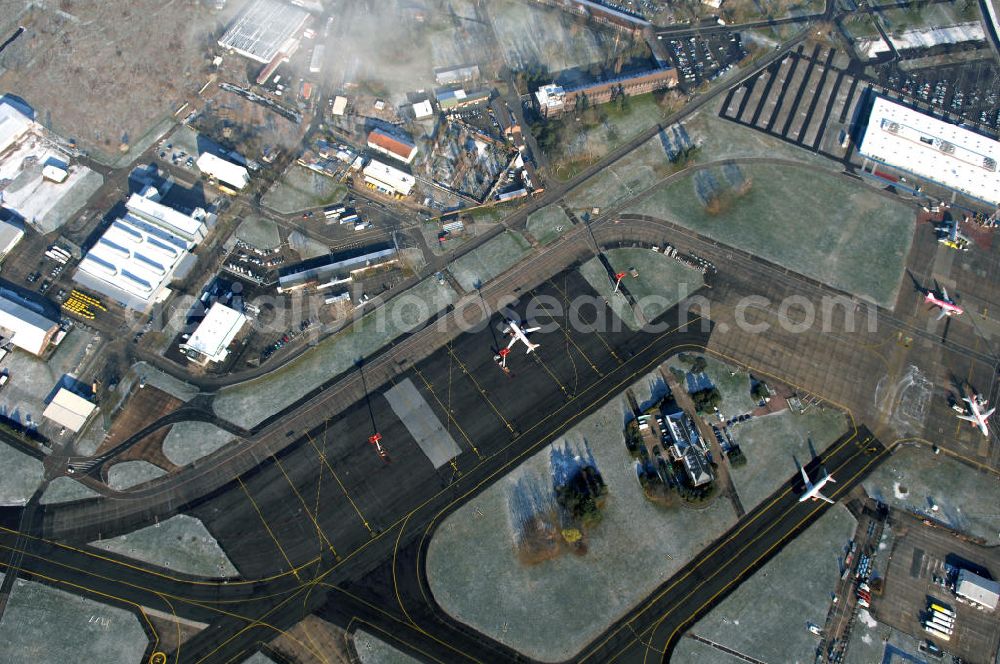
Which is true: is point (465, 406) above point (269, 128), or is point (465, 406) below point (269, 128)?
below

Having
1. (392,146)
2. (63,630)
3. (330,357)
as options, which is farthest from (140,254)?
(63,630)

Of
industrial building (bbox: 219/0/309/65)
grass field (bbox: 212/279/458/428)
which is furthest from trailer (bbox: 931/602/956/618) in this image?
industrial building (bbox: 219/0/309/65)

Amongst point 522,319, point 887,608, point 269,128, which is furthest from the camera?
point 269,128

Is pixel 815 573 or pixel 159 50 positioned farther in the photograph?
pixel 159 50

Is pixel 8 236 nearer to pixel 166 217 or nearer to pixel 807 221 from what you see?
pixel 166 217

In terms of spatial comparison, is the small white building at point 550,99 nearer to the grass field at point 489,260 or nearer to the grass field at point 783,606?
the grass field at point 489,260

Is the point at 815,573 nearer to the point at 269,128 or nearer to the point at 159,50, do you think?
the point at 269,128

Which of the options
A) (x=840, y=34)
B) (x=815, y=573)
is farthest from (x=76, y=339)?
(x=840, y=34)
